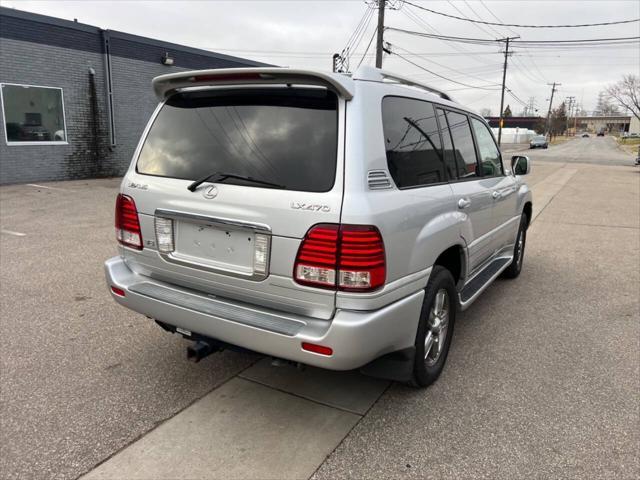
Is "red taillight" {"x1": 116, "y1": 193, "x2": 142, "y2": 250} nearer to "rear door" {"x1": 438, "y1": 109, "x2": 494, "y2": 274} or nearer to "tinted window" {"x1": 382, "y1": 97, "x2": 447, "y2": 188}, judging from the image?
"tinted window" {"x1": 382, "y1": 97, "x2": 447, "y2": 188}

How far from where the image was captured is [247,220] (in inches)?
101

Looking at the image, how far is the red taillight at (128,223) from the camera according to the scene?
3064mm

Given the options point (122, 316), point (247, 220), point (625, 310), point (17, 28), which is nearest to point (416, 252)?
point (247, 220)

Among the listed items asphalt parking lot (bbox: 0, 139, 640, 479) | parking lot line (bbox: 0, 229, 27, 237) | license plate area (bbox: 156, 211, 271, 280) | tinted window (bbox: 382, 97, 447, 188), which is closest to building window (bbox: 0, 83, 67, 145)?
parking lot line (bbox: 0, 229, 27, 237)

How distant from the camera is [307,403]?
10.1ft

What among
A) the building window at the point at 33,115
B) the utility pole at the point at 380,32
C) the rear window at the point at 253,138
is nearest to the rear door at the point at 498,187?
the rear window at the point at 253,138

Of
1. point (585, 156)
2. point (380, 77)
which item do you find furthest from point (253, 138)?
point (585, 156)

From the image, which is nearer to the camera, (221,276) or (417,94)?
(221,276)

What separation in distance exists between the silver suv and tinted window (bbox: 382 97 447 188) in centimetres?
1

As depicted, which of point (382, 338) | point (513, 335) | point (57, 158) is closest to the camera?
point (382, 338)

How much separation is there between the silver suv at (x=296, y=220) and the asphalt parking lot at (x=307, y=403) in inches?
15.1

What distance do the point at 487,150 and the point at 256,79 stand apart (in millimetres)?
2694

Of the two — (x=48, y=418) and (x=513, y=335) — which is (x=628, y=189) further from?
(x=48, y=418)

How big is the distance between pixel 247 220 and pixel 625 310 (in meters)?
4.23
